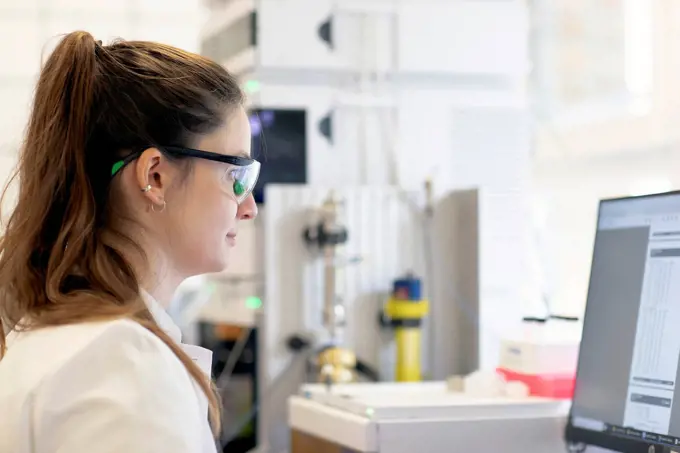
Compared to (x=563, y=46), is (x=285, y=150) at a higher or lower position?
lower

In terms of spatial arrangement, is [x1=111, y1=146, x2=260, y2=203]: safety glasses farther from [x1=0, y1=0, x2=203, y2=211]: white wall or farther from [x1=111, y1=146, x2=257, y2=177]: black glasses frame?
[x1=0, y1=0, x2=203, y2=211]: white wall

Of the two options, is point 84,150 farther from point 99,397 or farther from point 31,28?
point 31,28

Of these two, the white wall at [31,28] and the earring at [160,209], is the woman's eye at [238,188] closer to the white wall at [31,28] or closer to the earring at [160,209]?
the earring at [160,209]

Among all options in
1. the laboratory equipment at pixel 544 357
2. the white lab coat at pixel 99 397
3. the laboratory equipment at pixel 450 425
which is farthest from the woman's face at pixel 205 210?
the laboratory equipment at pixel 544 357

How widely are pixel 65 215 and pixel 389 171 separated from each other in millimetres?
1142

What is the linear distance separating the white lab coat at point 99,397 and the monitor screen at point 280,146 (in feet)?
3.67

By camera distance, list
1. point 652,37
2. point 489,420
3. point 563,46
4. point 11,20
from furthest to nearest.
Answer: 1. point 11,20
2. point 563,46
3. point 652,37
4. point 489,420

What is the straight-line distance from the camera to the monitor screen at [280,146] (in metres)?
2.04

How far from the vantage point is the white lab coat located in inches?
34.7

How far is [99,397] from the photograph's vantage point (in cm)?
89

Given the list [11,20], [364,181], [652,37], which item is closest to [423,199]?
[364,181]

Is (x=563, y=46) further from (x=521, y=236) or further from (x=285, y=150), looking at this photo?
(x=285, y=150)

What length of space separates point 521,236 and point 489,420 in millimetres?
656

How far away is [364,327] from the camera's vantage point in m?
2.04
